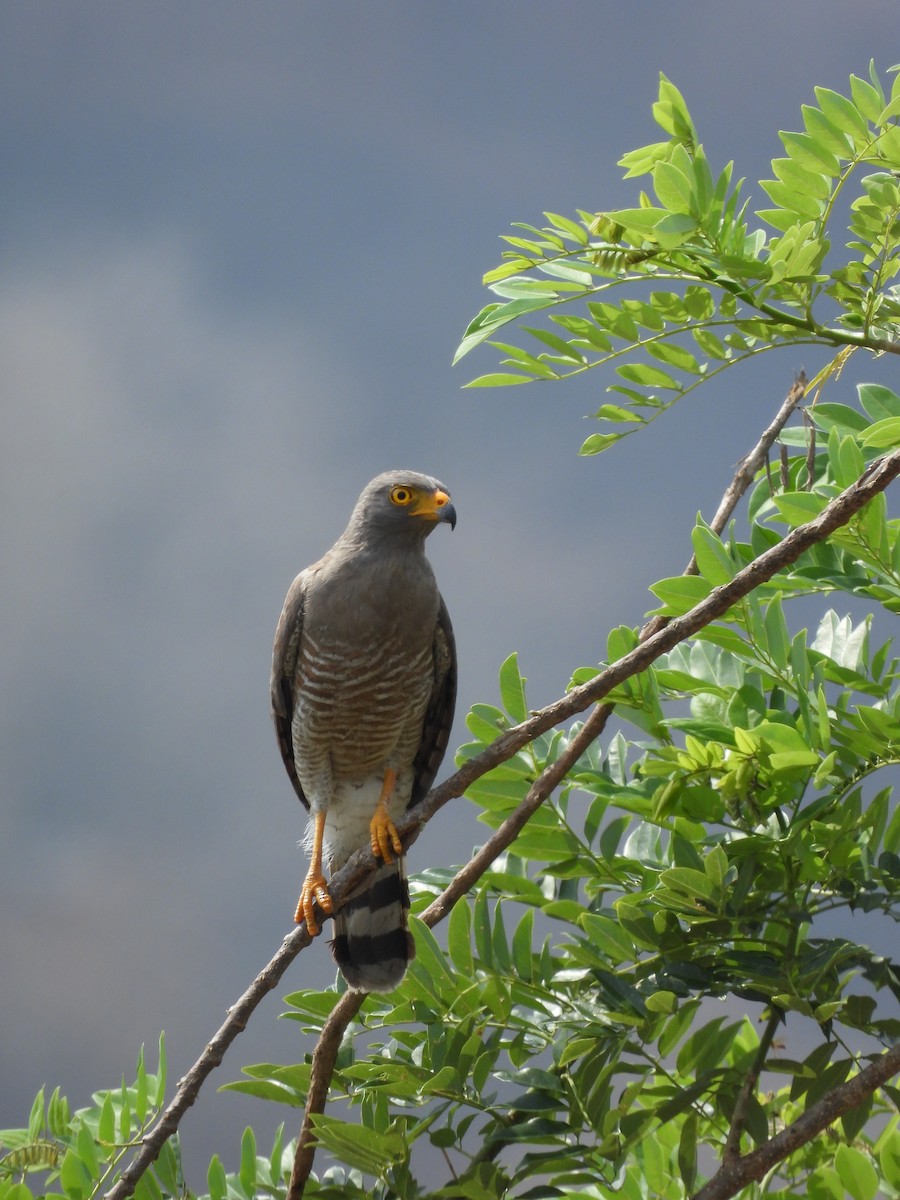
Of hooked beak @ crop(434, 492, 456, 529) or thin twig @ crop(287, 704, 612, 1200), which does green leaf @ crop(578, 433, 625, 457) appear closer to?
thin twig @ crop(287, 704, 612, 1200)

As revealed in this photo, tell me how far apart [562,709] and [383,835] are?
142 cm

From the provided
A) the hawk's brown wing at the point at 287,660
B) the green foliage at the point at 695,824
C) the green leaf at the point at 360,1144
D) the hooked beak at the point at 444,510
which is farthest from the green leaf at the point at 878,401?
the hawk's brown wing at the point at 287,660

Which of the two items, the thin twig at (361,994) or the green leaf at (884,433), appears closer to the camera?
the green leaf at (884,433)

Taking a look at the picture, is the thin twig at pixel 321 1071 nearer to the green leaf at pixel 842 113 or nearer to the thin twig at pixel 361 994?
the thin twig at pixel 361 994

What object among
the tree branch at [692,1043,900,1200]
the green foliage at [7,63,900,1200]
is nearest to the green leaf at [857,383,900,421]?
the green foliage at [7,63,900,1200]

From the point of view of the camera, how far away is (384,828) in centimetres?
344

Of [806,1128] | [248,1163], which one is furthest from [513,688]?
[248,1163]

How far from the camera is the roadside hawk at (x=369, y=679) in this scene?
3492mm

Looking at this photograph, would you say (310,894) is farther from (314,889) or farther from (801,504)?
(801,504)

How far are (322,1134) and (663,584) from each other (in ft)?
4.40

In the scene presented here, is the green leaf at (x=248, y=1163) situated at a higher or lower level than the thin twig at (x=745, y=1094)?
lower

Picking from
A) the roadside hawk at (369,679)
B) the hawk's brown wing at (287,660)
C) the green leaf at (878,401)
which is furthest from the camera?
the hawk's brown wing at (287,660)

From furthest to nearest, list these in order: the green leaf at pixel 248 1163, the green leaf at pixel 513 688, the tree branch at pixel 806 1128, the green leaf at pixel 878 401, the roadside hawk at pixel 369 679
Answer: the roadside hawk at pixel 369 679 < the green leaf at pixel 248 1163 < the green leaf at pixel 513 688 < the green leaf at pixel 878 401 < the tree branch at pixel 806 1128

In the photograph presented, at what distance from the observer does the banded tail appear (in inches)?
109
